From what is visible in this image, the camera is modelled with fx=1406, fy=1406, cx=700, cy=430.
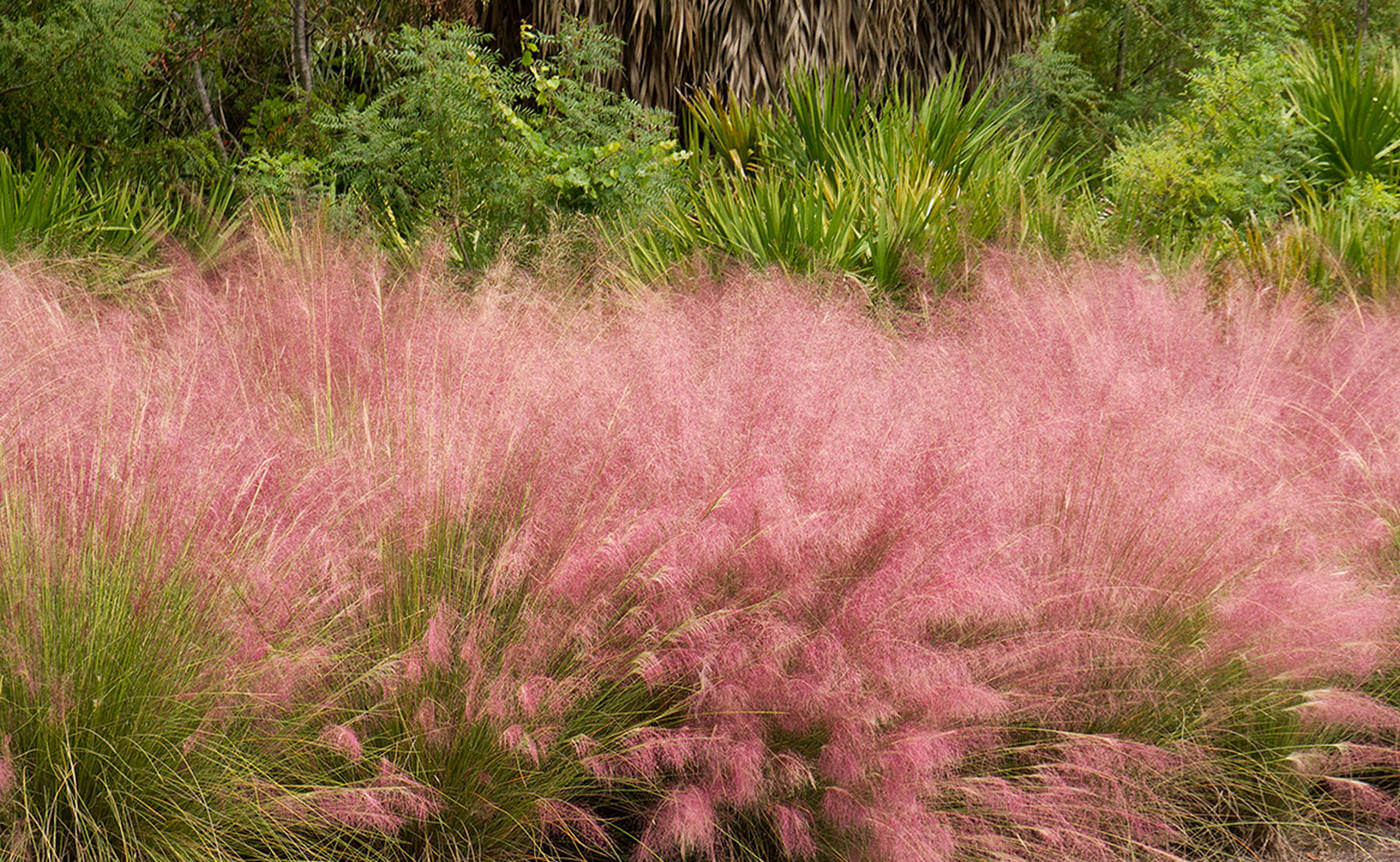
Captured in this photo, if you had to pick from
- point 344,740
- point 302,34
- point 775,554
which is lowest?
point 302,34

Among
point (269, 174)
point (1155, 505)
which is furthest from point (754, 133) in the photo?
point (1155, 505)

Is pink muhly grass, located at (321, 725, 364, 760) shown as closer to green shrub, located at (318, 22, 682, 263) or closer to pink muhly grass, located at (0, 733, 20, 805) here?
pink muhly grass, located at (0, 733, 20, 805)

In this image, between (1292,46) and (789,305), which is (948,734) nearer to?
(789,305)

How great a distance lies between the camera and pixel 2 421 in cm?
304

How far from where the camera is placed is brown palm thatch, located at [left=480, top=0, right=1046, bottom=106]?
35.1 feet

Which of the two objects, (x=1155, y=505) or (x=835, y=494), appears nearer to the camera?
(x=835, y=494)

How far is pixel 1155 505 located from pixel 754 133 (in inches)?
249

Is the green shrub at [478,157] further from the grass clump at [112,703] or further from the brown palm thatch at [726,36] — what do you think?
the grass clump at [112,703]

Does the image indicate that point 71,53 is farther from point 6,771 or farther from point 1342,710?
point 1342,710

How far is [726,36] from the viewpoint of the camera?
35.9ft

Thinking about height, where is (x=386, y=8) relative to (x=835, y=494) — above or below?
below

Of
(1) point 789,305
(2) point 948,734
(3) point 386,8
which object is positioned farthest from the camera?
(3) point 386,8

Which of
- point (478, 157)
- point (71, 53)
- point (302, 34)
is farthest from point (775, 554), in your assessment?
point (302, 34)

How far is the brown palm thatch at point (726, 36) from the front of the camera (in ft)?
35.1
